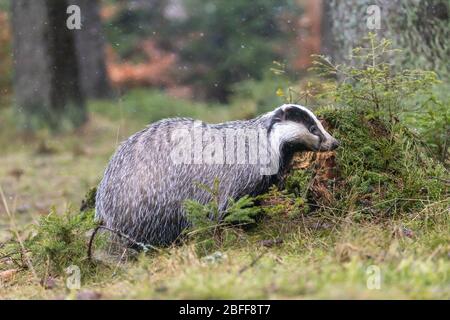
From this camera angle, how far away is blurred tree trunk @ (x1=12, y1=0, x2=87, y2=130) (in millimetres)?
15680

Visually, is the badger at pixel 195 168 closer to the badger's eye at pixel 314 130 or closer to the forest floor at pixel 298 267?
the badger's eye at pixel 314 130

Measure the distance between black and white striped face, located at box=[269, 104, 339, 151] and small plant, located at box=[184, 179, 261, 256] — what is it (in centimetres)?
53

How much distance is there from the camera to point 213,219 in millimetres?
6254

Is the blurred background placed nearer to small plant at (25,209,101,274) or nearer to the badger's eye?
the badger's eye

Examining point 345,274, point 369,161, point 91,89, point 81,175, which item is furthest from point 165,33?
point 345,274

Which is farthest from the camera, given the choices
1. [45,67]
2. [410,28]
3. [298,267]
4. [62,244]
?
[45,67]

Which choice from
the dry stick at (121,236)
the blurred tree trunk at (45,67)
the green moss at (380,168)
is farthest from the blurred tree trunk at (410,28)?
the blurred tree trunk at (45,67)

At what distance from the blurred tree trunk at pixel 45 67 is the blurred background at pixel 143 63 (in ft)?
0.06

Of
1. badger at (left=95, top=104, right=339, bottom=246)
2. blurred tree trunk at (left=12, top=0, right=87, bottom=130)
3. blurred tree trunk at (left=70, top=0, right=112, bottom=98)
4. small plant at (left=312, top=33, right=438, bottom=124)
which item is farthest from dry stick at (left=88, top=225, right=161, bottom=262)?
blurred tree trunk at (left=70, top=0, right=112, bottom=98)

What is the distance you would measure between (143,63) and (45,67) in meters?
6.74

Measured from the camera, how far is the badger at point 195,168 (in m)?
6.35

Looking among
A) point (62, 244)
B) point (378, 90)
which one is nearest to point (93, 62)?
point (378, 90)

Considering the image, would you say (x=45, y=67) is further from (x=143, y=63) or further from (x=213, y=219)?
(x=213, y=219)

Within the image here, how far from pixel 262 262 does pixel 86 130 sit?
35.9 feet
